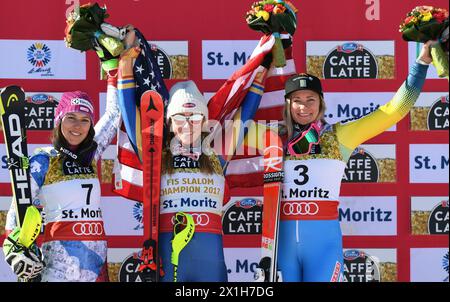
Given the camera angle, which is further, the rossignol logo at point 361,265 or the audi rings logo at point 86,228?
the rossignol logo at point 361,265

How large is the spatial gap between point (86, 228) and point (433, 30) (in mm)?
2287

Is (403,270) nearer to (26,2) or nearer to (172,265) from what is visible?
(172,265)

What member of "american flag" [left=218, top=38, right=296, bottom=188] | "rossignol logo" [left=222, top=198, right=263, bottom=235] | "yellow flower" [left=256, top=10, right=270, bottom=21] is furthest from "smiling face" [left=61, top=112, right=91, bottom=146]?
"rossignol logo" [left=222, top=198, right=263, bottom=235]

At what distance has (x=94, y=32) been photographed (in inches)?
215

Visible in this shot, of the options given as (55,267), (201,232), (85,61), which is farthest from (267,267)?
(85,61)

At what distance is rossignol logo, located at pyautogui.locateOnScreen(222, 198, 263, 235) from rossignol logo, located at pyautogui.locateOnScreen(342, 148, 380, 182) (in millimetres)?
643

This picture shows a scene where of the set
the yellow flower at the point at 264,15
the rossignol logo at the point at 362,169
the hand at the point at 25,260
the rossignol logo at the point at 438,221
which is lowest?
the hand at the point at 25,260

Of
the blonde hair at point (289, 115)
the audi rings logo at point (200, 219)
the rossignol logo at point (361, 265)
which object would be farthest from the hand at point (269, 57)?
the rossignol logo at point (361, 265)

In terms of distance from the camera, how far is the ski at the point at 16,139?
5.11 metres

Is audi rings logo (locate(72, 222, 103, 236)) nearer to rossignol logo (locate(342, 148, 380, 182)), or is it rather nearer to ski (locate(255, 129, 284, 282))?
ski (locate(255, 129, 284, 282))

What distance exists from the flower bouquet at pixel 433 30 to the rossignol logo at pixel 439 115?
1016mm

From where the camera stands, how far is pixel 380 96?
618cm

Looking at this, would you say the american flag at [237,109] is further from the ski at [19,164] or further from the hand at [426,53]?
the hand at [426,53]
